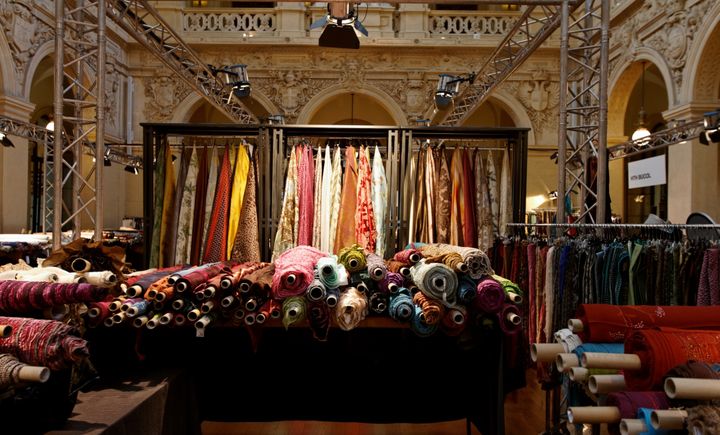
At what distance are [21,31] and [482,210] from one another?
817cm

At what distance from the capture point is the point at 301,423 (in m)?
2.93

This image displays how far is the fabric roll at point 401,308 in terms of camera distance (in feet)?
6.09

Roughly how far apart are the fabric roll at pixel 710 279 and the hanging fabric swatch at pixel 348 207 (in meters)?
2.30

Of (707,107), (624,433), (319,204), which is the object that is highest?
(707,107)

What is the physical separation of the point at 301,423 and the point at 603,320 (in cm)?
205

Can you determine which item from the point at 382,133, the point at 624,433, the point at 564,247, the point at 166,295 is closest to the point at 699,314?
the point at 624,433

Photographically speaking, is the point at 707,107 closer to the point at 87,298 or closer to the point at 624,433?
the point at 624,433

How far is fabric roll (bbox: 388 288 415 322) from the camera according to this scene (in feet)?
6.09

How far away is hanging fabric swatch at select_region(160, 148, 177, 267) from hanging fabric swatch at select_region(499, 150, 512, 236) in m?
2.72

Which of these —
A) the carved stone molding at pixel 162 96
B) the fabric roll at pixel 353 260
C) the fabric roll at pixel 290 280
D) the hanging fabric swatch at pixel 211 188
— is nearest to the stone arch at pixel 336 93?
the carved stone molding at pixel 162 96

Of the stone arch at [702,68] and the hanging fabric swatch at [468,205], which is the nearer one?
the hanging fabric swatch at [468,205]

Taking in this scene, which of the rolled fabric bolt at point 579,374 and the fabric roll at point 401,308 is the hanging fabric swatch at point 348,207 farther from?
the rolled fabric bolt at point 579,374

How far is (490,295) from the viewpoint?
1.86 m

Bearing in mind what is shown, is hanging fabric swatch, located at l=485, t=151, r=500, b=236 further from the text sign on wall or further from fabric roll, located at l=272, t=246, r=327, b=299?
the text sign on wall
